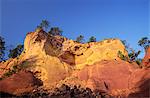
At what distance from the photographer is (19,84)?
98.2ft

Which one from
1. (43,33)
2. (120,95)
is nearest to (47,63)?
(43,33)

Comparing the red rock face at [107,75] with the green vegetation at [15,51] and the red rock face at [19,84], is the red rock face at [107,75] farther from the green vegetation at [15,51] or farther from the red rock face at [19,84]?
the green vegetation at [15,51]

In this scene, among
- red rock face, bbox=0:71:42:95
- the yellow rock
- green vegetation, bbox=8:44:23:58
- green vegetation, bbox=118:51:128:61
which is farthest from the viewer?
green vegetation, bbox=8:44:23:58

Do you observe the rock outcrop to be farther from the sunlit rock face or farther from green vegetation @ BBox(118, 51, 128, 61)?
green vegetation @ BBox(118, 51, 128, 61)

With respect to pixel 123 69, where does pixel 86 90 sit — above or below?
below

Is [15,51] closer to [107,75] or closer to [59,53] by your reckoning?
[59,53]

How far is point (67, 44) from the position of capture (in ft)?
148

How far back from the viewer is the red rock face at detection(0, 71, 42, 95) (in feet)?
94.7

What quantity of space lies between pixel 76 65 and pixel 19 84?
47.5 ft

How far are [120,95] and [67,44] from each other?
19.3m

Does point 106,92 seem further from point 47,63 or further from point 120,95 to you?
point 47,63

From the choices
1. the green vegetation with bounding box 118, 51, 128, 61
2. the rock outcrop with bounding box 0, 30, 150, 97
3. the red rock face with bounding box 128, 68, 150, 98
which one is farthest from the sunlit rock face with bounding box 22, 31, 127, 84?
the red rock face with bounding box 128, 68, 150, 98

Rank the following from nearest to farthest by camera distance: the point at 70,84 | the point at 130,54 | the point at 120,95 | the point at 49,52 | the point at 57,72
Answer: the point at 120,95, the point at 70,84, the point at 57,72, the point at 49,52, the point at 130,54

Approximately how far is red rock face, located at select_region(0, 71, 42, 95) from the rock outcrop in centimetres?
10
